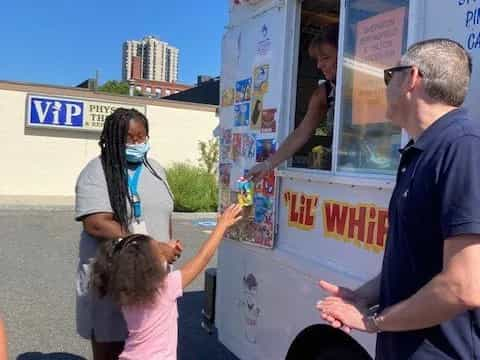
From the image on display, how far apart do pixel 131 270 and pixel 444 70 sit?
5.43 feet

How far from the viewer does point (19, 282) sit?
23.9 feet

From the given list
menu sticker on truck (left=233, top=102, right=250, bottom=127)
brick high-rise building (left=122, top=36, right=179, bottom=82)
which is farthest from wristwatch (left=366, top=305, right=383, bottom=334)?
brick high-rise building (left=122, top=36, right=179, bottom=82)

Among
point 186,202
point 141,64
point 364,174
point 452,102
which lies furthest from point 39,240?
point 141,64

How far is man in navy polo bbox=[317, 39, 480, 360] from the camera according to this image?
1.47 m

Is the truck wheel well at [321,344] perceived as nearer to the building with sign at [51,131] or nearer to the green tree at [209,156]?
the green tree at [209,156]

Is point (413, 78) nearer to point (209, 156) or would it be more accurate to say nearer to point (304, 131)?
point (304, 131)

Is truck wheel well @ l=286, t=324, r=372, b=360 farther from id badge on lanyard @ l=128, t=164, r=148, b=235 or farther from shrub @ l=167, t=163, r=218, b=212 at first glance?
shrub @ l=167, t=163, r=218, b=212

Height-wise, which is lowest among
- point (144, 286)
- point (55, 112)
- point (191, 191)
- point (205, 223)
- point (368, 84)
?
point (205, 223)

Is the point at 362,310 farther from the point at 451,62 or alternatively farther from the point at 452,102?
the point at 451,62

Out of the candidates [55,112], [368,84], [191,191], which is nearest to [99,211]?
[368,84]

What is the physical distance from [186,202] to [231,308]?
11748 millimetres

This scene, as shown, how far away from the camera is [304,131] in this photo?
305 centimetres

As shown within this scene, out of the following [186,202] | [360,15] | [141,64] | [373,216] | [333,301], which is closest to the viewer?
[333,301]

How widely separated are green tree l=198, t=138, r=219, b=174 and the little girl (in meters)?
16.4
